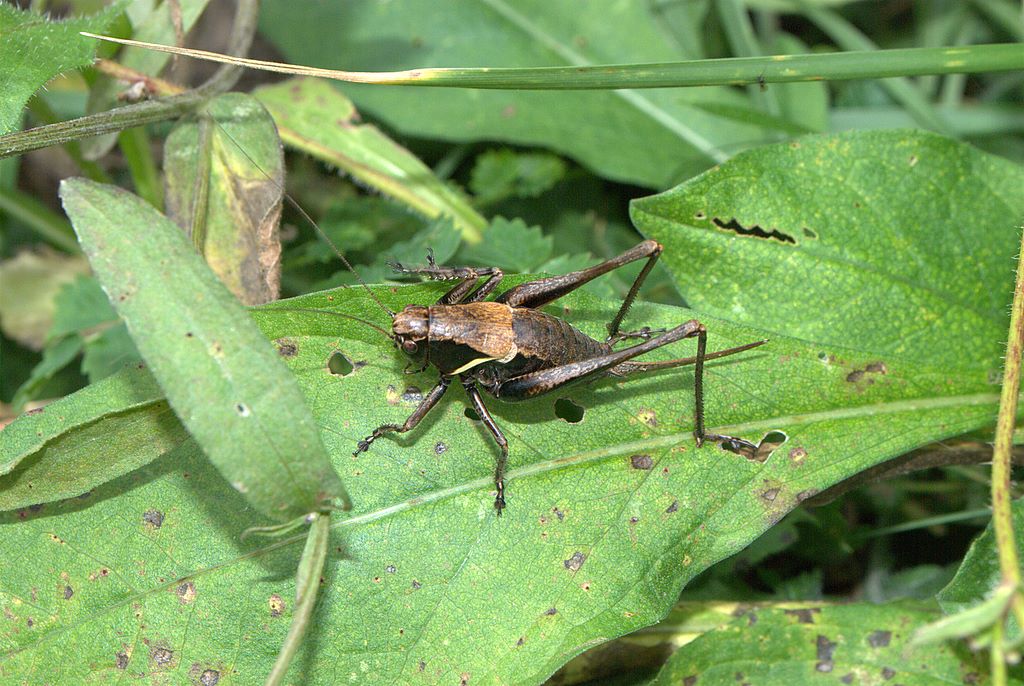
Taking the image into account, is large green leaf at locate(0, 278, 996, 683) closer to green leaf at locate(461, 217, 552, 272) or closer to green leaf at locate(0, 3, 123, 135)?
green leaf at locate(461, 217, 552, 272)

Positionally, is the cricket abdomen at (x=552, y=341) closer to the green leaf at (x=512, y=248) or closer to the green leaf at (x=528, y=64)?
the green leaf at (x=512, y=248)

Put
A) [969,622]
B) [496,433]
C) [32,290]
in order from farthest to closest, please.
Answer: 1. [32,290]
2. [496,433]
3. [969,622]

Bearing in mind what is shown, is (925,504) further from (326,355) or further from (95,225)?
(95,225)

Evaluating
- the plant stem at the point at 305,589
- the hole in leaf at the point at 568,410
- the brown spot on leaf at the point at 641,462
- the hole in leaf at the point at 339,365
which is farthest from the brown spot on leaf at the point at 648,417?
the plant stem at the point at 305,589

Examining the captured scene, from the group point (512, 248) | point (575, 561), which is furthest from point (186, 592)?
point (512, 248)

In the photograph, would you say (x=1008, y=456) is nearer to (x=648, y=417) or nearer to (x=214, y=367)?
(x=648, y=417)
